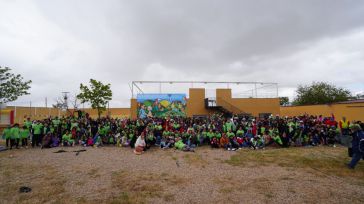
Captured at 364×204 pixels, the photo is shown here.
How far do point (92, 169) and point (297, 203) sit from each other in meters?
6.81

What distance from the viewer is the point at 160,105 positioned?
26750mm

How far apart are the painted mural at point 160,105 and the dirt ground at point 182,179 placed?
16.6 metres

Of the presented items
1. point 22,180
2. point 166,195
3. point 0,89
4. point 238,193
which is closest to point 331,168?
point 238,193

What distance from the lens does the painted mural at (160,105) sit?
26406mm

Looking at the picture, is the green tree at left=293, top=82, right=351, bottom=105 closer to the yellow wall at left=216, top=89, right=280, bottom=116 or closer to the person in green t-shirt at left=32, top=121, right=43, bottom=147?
the yellow wall at left=216, top=89, right=280, bottom=116

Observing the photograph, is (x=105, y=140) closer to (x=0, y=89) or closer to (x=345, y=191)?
(x=0, y=89)

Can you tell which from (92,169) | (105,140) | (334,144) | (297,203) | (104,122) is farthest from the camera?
(104,122)

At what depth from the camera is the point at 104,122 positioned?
1523 centimetres

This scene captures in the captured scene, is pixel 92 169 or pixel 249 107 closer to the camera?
pixel 92 169

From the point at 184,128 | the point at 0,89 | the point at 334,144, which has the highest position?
the point at 0,89

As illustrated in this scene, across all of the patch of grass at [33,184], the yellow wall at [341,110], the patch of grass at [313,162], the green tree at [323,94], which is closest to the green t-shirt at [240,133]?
the patch of grass at [313,162]

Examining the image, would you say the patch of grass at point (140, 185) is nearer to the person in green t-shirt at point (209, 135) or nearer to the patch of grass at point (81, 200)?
the patch of grass at point (81, 200)

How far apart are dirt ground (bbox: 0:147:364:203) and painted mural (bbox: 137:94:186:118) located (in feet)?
54.6

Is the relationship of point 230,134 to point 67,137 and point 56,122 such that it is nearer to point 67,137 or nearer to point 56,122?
point 67,137
